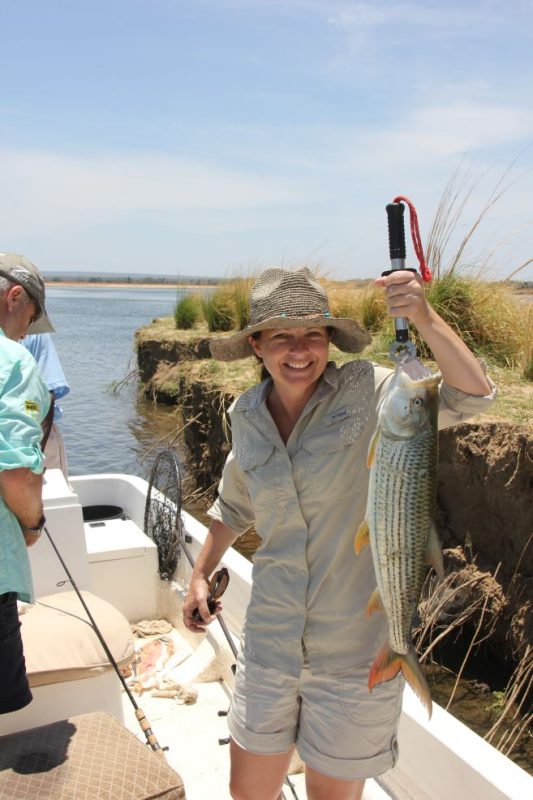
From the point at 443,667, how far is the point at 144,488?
2.85 m

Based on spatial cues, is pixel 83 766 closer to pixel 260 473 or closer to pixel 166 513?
pixel 260 473

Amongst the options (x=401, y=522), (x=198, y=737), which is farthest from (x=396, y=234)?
(x=198, y=737)

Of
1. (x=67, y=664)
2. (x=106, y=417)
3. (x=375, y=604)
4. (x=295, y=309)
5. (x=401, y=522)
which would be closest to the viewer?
(x=401, y=522)

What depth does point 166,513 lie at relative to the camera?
5.52 m

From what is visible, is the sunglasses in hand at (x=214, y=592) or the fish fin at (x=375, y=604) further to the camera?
the sunglasses in hand at (x=214, y=592)

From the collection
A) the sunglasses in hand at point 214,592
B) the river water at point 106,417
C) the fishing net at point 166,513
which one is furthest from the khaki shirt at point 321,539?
the river water at point 106,417

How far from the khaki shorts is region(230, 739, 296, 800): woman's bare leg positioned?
4cm

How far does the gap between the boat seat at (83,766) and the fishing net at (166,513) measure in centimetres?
248

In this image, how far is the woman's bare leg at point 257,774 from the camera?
2.36m

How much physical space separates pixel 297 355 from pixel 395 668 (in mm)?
1000

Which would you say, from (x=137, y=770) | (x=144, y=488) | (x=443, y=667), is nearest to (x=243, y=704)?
(x=137, y=770)

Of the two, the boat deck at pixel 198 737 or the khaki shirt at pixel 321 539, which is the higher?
the khaki shirt at pixel 321 539

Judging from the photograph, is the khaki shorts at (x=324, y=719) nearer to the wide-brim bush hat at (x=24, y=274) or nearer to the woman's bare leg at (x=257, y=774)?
the woman's bare leg at (x=257, y=774)

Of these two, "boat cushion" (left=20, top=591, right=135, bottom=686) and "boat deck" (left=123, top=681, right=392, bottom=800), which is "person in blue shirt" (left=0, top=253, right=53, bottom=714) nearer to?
"boat cushion" (left=20, top=591, right=135, bottom=686)
